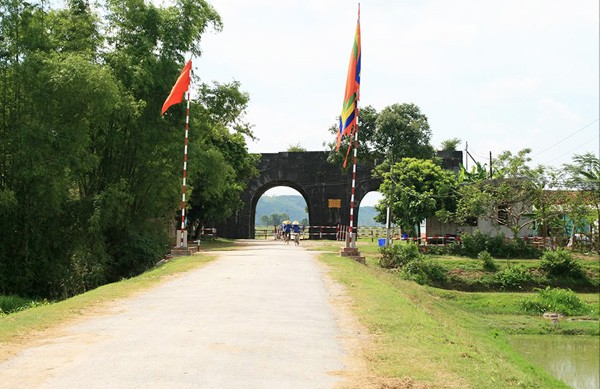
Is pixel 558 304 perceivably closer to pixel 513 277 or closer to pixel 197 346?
pixel 513 277

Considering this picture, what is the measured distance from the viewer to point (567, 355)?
13.9 meters

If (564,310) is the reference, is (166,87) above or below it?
above

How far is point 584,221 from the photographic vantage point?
30.2 meters

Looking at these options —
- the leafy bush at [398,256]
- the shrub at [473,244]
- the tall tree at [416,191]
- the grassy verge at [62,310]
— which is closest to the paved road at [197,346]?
the grassy verge at [62,310]

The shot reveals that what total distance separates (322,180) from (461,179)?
947cm

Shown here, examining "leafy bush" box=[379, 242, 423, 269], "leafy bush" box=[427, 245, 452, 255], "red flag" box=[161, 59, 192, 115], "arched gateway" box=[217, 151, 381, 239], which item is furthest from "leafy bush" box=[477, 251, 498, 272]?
"arched gateway" box=[217, 151, 381, 239]

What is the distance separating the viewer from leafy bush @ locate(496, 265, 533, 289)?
950 inches

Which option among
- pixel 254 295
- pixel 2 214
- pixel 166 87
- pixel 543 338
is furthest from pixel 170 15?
pixel 543 338

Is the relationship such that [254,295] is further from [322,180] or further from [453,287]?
[322,180]

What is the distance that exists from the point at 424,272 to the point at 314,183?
57.6 feet

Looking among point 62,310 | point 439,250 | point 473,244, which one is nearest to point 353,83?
point 62,310

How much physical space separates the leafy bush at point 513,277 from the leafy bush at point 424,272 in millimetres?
2101

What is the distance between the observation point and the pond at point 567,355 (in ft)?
39.6

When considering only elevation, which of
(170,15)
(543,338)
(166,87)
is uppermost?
(170,15)
